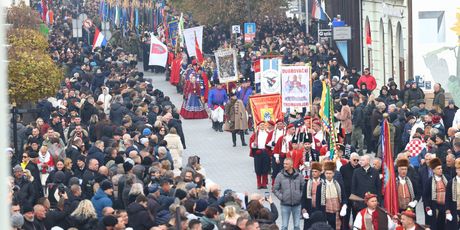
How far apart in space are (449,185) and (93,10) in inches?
3129

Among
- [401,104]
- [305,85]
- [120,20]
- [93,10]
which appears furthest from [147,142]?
[93,10]

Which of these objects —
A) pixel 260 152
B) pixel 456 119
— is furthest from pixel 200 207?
pixel 456 119

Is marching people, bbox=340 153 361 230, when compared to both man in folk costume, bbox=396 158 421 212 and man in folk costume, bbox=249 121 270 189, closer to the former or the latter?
man in folk costume, bbox=396 158 421 212

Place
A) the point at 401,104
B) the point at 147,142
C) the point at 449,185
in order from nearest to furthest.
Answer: the point at 449,185
the point at 147,142
the point at 401,104

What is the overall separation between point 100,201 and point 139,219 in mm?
1502

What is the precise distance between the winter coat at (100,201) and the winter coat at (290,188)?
2428mm

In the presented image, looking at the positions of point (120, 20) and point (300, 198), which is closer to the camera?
point (300, 198)

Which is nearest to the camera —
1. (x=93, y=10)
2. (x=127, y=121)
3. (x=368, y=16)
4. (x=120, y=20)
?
(x=127, y=121)

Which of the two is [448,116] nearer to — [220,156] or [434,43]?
[220,156]

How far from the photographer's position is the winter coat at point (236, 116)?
29172mm

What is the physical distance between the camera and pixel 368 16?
4450 cm

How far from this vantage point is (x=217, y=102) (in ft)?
106

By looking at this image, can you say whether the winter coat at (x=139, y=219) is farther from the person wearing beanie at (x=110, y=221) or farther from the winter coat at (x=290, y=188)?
the winter coat at (x=290, y=188)

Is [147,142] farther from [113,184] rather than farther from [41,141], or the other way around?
[113,184]
